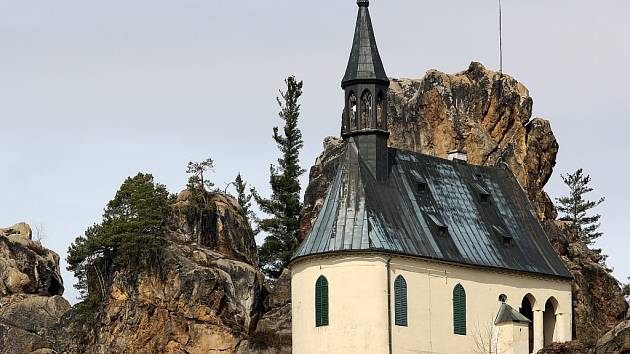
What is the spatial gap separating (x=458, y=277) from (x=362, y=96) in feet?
31.1

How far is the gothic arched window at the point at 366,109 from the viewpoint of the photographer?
77062 mm

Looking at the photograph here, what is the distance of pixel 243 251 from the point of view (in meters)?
88.8

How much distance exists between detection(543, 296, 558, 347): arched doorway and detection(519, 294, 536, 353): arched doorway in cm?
103

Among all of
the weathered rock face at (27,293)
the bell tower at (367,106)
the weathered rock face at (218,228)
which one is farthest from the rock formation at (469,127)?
the weathered rock face at (27,293)

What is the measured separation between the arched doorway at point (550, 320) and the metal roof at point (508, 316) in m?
3.61

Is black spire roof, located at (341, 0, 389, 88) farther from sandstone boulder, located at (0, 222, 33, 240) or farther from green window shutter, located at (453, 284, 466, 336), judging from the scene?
sandstone boulder, located at (0, 222, 33, 240)

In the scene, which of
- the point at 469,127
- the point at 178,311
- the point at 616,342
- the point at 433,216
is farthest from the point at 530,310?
the point at 616,342

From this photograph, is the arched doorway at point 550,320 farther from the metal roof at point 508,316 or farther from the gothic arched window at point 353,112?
the gothic arched window at point 353,112

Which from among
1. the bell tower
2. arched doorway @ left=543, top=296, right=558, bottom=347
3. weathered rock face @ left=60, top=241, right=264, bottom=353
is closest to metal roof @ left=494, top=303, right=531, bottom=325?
arched doorway @ left=543, top=296, right=558, bottom=347

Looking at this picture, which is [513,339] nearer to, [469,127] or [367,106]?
[367,106]

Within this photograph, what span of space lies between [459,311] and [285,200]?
2802cm

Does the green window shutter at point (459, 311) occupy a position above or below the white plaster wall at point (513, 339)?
above

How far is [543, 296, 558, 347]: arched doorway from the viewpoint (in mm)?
80562

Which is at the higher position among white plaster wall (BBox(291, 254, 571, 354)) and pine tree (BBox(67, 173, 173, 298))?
pine tree (BBox(67, 173, 173, 298))
